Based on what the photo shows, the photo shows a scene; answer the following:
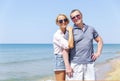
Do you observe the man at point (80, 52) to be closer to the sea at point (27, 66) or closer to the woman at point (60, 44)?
the woman at point (60, 44)

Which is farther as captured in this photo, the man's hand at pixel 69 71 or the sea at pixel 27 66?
the sea at pixel 27 66

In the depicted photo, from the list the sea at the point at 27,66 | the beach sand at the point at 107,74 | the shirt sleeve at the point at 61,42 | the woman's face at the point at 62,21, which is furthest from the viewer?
the sea at the point at 27,66

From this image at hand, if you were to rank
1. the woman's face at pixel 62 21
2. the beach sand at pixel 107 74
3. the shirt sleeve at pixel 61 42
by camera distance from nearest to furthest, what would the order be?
the shirt sleeve at pixel 61 42
the woman's face at pixel 62 21
the beach sand at pixel 107 74

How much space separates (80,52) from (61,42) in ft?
0.82

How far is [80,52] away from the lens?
14.7 ft

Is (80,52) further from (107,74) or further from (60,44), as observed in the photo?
(107,74)

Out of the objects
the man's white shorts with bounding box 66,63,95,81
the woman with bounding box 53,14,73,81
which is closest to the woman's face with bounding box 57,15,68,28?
the woman with bounding box 53,14,73,81

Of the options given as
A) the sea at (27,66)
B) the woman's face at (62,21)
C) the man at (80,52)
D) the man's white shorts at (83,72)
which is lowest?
the sea at (27,66)

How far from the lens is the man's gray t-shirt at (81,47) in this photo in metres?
4.46

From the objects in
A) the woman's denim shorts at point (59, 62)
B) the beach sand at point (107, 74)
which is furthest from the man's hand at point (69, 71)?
the beach sand at point (107, 74)

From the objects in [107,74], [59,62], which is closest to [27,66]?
[107,74]

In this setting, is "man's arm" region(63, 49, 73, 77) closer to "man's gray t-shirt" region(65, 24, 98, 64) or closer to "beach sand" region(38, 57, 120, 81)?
"man's gray t-shirt" region(65, 24, 98, 64)

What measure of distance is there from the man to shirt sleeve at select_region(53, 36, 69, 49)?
6 cm

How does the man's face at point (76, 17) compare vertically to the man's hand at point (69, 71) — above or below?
above
